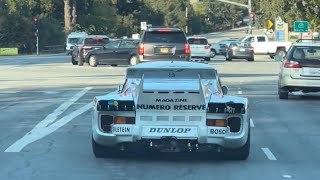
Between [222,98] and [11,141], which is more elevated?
[222,98]

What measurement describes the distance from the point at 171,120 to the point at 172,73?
3.41 feet

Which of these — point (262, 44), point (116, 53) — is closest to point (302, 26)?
point (262, 44)

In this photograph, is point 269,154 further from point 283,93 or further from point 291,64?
point 283,93

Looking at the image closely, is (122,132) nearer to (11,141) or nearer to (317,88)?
(11,141)

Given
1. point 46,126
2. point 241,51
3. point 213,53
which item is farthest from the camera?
point 213,53

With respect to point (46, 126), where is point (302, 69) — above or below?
above

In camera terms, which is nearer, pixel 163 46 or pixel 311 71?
pixel 311 71

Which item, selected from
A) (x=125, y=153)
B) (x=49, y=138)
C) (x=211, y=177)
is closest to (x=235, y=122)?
(x=211, y=177)

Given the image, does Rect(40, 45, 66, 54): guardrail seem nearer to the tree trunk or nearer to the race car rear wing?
the tree trunk

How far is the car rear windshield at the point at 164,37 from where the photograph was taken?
2759 cm

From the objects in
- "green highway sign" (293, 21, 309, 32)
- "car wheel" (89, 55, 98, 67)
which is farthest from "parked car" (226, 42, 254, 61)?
"car wheel" (89, 55, 98, 67)

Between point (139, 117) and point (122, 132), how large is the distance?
33 cm

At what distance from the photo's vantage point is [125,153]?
38.5ft

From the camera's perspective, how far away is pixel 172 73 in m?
11.5
